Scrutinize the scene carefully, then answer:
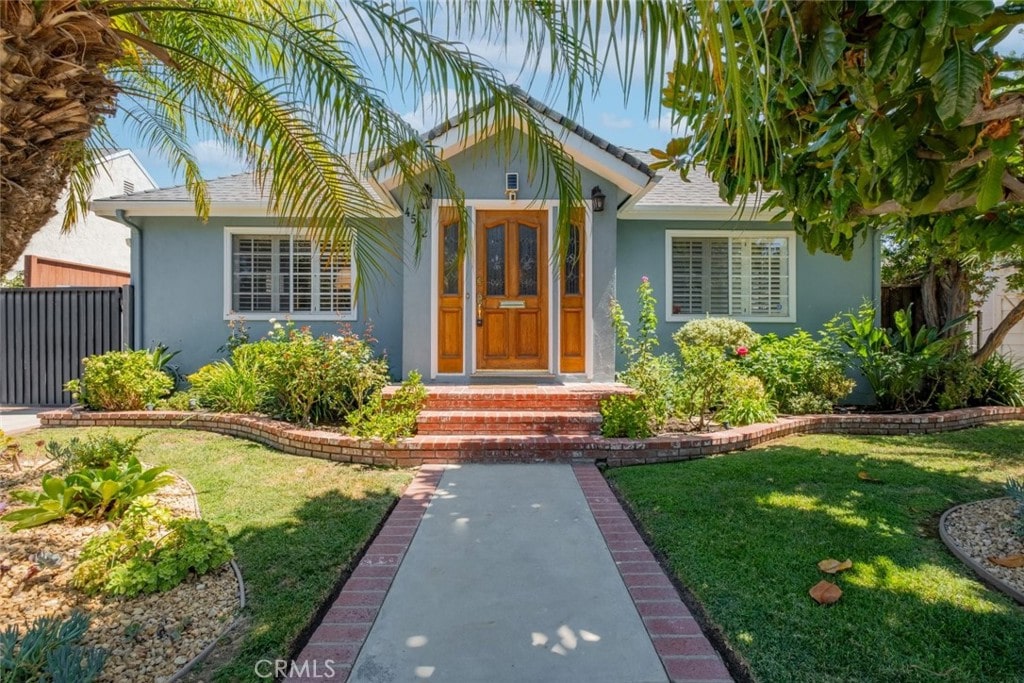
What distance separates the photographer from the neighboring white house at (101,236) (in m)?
16.0

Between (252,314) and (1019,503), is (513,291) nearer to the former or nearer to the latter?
(252,314)

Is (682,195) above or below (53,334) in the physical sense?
above

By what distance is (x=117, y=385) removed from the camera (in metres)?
8.18

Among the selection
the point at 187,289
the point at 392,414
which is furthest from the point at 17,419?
the point at 392,414

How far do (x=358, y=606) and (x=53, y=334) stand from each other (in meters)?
10.8

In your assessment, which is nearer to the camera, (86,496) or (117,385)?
(86,496)

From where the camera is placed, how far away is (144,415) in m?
7.90

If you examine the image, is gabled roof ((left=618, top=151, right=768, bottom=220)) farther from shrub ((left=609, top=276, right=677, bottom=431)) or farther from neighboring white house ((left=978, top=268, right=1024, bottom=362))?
neighboring white house ((left=978, top=268, right=1024, bottom=362))

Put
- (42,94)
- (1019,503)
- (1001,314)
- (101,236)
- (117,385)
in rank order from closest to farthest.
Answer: (42,94)
(1019,503)
(117,385)
(1001,314)
(101,236)

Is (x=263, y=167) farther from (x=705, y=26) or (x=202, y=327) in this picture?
(x=202, y=327)

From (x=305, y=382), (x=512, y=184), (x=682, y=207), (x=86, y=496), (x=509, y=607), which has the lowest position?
(x=509, y=607)

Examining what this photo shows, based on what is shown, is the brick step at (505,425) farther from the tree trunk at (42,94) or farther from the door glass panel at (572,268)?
the tree trunk at (42,94)

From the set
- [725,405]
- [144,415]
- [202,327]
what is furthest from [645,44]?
[202,327]

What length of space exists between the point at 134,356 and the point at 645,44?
9.79 metres
